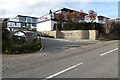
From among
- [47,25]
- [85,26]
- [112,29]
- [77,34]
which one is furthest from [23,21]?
[112,29]

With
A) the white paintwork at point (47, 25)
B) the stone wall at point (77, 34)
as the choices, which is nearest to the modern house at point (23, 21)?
A: the white paintwork at point (47, 25)

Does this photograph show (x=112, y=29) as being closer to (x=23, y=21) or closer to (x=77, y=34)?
(x=77, y=34)

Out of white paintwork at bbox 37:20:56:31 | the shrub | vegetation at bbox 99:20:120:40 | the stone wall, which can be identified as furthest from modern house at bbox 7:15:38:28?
vegetation at bbox 99:20:120:40

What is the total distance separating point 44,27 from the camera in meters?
64.9

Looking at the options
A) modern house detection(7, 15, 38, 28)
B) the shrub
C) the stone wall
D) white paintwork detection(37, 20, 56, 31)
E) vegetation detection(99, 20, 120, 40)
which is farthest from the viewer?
modern house detection(7, 15, 38, 28)

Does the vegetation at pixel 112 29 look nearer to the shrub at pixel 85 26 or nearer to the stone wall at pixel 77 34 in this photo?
the shrub at pixel 85 26

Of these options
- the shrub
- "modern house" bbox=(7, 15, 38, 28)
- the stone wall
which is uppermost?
"modern house" bbox=(7, 15, 38, 28)

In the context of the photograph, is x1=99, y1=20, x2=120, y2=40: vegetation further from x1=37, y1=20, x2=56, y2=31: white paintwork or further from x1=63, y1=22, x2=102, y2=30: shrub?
x1=37, y1=20, x2=56, y2=31: white paintwork

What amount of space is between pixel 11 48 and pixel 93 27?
3031cm

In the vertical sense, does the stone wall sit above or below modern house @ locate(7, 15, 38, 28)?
below

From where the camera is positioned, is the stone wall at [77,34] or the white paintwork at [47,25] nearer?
the stone wall at [77,34]

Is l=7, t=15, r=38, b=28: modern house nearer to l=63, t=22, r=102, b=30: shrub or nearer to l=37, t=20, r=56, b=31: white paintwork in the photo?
l=37, t=20, r=56, b=31: white paintwork

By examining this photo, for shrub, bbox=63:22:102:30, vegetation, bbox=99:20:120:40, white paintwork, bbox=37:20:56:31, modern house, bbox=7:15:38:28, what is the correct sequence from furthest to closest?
modern house, bbox=7:15:38:28
white paintwork, bbox=37:20:56:31
shrub, bbox=63:22:102:30
vegetation, bbox=99:20:120:40

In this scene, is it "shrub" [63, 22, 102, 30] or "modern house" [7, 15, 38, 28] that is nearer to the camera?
"shrub" [63, 22, 102, 30]
